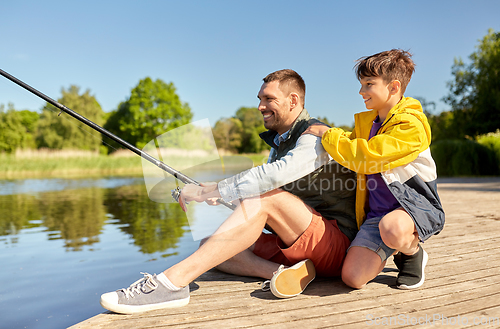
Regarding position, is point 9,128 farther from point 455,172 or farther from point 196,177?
point 196,177

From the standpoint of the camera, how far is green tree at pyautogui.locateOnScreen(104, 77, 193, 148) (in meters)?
35.6

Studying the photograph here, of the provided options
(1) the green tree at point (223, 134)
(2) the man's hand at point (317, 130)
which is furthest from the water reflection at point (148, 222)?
(2) the man's hand at point (317, 130)

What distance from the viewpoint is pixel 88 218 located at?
6.74 meters

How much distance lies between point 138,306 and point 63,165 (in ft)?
64.5

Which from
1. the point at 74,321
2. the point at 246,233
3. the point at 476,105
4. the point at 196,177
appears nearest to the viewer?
the point at 246,233

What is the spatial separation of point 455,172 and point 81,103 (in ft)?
108

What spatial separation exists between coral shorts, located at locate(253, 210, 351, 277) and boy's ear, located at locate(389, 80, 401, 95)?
716 mm

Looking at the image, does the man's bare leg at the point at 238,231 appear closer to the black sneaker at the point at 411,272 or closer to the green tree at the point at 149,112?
the black sneaker at the point at 411,272

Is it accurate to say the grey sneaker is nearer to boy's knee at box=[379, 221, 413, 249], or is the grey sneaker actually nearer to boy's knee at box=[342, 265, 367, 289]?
boy's knee at box=[342, 265, 367, 289]

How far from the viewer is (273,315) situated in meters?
1.66

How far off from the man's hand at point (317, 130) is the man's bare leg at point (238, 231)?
0.36 meters

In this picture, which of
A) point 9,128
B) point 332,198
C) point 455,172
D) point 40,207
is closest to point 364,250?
point 332,198

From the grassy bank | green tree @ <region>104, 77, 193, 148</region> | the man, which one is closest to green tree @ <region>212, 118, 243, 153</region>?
the man

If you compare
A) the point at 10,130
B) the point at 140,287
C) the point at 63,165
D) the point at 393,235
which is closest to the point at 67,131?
the point at 10,130
